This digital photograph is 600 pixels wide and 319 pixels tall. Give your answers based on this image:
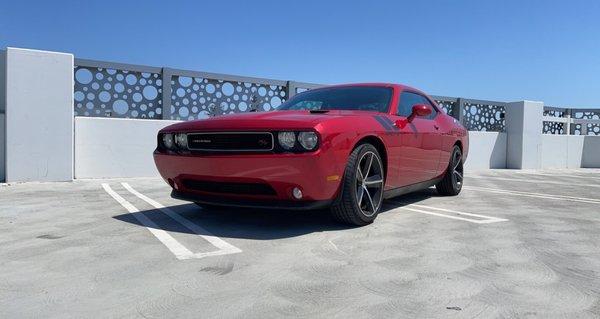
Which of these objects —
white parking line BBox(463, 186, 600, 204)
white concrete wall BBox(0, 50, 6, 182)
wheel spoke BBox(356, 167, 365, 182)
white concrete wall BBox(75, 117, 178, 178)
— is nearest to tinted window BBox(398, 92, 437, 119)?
wheel spoke BBox(356, 167, 365, 182)

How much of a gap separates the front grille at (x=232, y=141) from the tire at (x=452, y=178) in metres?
3.24

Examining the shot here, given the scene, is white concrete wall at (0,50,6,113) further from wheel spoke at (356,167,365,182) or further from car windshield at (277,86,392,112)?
wheel spoke at (356,167,365,182)

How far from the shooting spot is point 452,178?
5969 millimetres

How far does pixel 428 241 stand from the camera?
11.1 feet

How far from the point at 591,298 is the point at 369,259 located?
1.14 meters

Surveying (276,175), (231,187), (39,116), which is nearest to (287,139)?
(276,175)

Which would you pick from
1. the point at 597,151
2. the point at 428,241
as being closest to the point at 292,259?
the point at 428,241

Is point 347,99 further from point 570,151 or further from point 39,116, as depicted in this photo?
point 570,151

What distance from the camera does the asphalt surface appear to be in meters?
2.12

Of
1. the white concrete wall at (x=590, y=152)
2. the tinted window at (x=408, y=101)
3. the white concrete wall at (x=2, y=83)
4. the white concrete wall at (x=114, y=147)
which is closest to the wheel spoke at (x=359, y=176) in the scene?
the tinted window at (x=408, y=101)

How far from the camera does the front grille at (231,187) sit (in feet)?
11.4

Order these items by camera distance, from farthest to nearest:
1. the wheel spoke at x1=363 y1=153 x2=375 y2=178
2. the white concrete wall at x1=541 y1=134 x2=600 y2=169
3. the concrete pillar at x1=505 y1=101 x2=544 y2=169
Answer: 1. the white concrete wall at x1=541 y1=134 x2=600 y2=169
2. the concrete pillar at x1=505 y1=101 x2=544 y2=169
3. the wheel spoke at x1=363 y1=153 x2=375 y2=178

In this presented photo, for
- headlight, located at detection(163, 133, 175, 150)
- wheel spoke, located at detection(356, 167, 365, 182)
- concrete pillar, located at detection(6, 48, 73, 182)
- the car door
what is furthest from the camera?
concrete pillar, located at detection(6, 48, 73, 182)

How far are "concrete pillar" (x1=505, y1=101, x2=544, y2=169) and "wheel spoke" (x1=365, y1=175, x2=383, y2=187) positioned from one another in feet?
38.1
